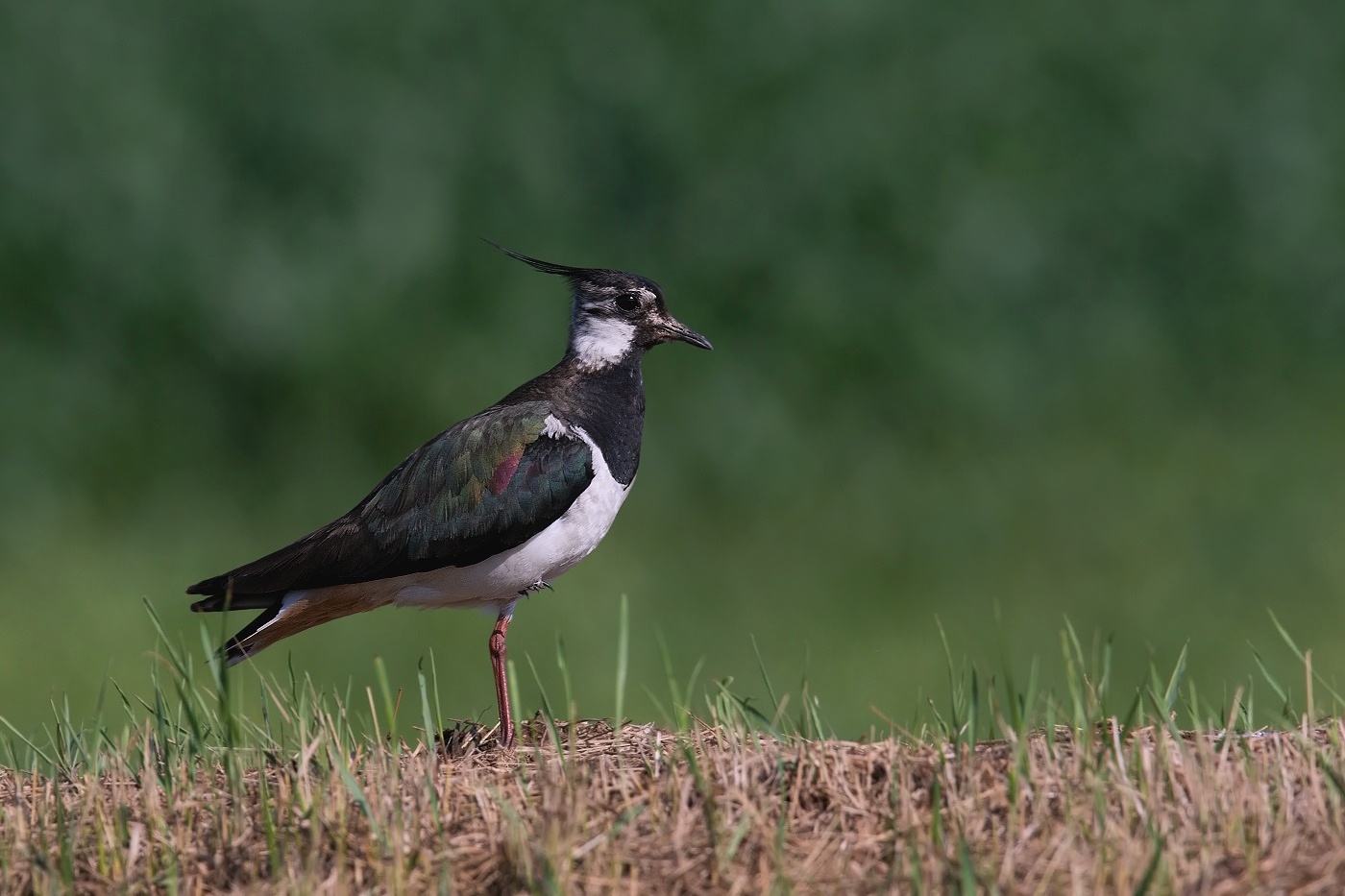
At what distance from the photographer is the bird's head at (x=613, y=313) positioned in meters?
6.86

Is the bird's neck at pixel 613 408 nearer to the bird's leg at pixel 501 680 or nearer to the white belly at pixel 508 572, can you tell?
the white belly at pixel 508 572

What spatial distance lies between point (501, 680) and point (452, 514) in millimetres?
620

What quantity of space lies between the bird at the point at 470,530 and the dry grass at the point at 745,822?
145 cm

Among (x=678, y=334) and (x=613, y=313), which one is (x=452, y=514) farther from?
(x=678, y=334)

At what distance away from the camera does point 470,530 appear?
6.11 metres

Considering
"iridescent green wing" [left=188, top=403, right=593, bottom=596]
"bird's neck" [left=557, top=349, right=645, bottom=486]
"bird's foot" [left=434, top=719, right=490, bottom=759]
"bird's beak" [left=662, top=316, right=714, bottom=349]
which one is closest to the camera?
"bird's foot" [left=434, top=719, right=490, bottom=759]

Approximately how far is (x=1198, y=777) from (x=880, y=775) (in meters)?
0.77

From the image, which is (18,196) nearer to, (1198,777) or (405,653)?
(405,653)

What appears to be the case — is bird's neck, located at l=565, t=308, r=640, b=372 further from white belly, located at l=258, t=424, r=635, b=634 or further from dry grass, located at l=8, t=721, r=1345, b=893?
dry grass, located at l=8, t=721, r=1345, b=893

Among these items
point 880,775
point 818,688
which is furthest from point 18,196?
point 880,775

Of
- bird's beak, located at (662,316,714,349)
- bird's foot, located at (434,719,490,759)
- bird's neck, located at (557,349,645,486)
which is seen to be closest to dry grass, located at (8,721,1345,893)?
bird's foot, located at (434,719,490,759)

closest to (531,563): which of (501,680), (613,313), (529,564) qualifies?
(529,564)

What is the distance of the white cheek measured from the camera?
6.82m

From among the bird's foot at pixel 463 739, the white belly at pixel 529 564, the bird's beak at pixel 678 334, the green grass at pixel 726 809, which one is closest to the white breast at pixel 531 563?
the white belly at pixel 529 564
